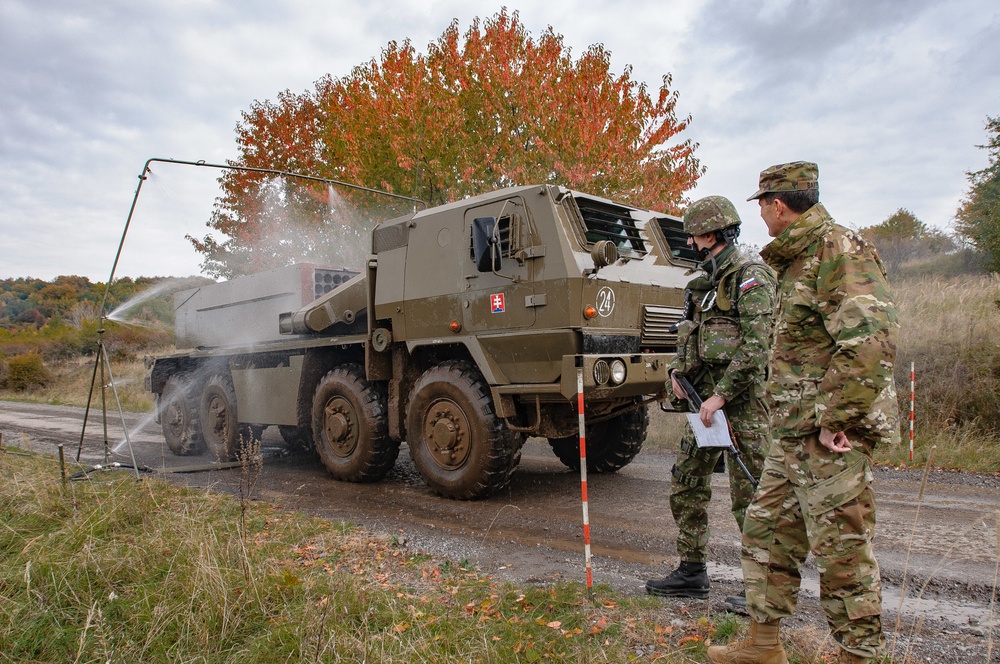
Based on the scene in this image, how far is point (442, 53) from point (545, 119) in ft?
7.71

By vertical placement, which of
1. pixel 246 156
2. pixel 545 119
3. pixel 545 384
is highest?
pixel 246 156

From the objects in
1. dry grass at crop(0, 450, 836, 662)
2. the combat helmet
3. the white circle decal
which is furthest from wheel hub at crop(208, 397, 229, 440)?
the combat helmet

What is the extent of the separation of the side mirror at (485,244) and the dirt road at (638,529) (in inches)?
83.5

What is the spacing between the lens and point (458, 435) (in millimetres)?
6430

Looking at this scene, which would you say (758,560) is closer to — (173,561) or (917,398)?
(173,561)

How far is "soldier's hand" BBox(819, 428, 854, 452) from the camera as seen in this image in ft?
8.39

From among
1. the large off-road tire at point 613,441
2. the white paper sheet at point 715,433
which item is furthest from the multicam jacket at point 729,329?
the large off-road tire at point 613,441

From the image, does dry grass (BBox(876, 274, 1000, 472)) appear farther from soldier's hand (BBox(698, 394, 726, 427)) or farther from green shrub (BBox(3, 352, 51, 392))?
green shrub (BBox(3, 352, 51, 392))

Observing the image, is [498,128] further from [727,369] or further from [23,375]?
[23,375]

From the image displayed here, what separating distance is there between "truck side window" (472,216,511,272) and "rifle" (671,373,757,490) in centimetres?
238

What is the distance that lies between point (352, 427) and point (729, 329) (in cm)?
486

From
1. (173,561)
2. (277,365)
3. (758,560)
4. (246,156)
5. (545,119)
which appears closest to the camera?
(758,560)

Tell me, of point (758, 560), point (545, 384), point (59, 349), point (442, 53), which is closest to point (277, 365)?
point (545, 384)

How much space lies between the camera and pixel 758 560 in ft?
9.44
